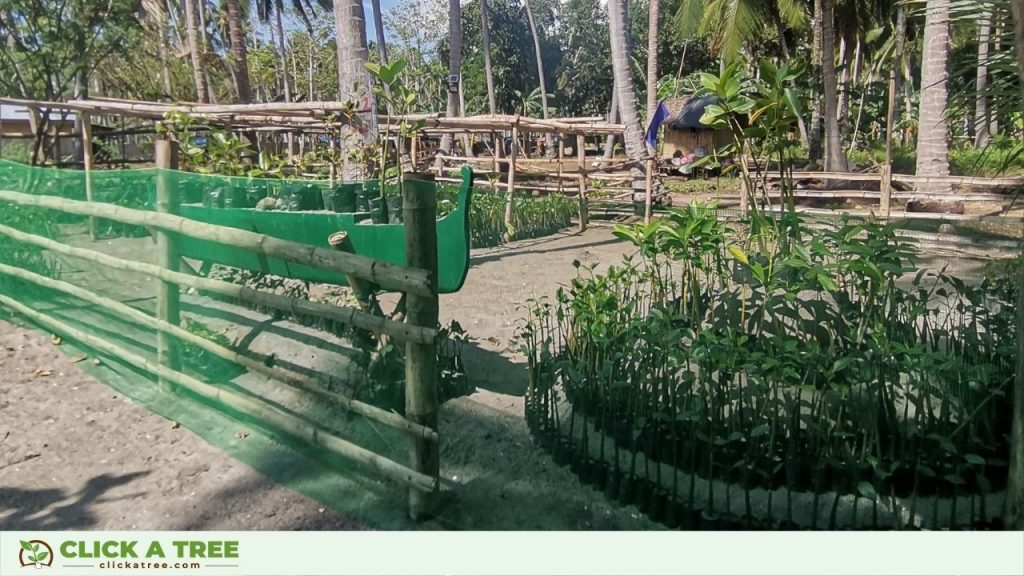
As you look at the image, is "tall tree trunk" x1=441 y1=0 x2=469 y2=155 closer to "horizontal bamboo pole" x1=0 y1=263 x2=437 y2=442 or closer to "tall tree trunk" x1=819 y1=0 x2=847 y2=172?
"horizontal bamboo pole" x1=0 y1=263 x2=437 y2=442

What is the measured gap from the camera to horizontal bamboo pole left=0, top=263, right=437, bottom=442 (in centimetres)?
254

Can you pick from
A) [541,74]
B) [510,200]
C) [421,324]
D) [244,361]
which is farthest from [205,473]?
[541,74]

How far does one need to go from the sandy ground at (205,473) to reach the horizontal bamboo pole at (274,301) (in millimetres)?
605

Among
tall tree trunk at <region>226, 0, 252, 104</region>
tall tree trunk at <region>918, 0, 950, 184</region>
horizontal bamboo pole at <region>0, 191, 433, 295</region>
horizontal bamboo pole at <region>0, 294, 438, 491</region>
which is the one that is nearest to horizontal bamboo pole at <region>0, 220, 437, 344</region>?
horizontal bamboo pole at <region>0, 191, 433, 295</region>

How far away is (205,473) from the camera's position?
2951 mm

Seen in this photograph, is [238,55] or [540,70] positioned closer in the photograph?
[540,70]

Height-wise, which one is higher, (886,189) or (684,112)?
(684,112)

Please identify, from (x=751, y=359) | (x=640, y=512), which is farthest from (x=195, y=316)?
(x=751, y=359)

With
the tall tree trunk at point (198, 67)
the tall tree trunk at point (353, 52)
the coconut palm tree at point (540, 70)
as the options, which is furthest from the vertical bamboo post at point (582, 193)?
the tall tree trunk at point (198, 67)

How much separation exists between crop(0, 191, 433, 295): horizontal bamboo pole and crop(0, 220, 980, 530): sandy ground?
788mm

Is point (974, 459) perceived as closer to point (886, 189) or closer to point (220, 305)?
point (220, 305)

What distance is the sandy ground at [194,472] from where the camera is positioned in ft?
8.56

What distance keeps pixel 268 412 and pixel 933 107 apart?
9060 mm

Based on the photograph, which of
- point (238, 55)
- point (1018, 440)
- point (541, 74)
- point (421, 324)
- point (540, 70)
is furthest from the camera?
point (238, 55)
